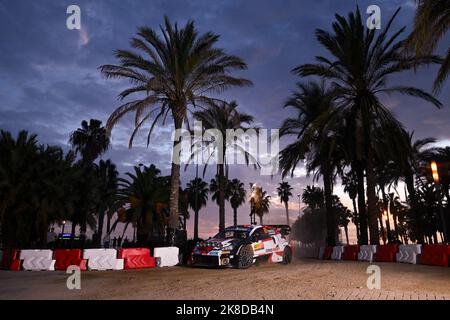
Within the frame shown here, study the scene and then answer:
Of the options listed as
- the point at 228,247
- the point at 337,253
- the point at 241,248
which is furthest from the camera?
the point at 337,253

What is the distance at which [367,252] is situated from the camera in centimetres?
1877

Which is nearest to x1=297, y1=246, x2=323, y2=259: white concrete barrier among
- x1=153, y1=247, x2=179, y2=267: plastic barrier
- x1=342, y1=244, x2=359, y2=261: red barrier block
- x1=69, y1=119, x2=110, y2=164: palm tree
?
x1=342, y1=244, x2=359, y2=261: red barrier block

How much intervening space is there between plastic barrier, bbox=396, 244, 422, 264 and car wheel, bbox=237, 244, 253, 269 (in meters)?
8.14

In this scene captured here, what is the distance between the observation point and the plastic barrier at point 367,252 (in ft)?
60.4

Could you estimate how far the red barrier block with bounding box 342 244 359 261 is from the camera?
65.1ft

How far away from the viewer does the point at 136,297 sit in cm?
686

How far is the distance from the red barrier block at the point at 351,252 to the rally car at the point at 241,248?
672 cm

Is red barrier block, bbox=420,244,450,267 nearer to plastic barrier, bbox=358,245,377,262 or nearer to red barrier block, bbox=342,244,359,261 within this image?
plastic barrier, bbox=358,245,377,262

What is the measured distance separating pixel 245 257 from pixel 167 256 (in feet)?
14.8

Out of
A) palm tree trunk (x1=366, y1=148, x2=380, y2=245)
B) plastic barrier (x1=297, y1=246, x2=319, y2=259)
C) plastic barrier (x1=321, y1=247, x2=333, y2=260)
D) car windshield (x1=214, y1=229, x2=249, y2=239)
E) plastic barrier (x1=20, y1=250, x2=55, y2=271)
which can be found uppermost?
palm tree trunk (x1=366, y1=148, x2=380, y2=245)

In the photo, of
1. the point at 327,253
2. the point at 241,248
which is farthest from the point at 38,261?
the point at 327,253

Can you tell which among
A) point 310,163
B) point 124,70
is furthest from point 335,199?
point 124,70

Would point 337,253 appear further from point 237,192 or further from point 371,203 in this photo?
point 237,192

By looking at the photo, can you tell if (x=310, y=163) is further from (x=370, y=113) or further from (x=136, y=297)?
(x=136, y=297)
